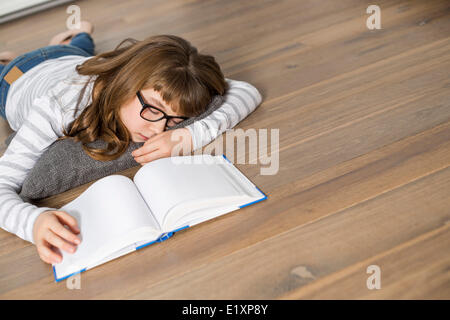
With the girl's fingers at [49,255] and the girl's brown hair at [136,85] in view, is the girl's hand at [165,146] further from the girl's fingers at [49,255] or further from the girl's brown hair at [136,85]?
the girl's fingers at [49,255]

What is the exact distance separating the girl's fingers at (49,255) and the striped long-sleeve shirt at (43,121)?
8cm

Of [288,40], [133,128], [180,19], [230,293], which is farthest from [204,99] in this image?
[180,19]

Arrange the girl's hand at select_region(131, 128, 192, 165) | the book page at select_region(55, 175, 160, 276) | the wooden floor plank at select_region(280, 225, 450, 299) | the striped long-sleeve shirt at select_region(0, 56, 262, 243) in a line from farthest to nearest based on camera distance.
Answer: the girl's hand at select_region(131, 128, 192, 165) < the striped long-sleeve shirt at select_region(0, 56, 262, 243) < the book page at select_region(55, 175, 160, 276) < the wooden floor plank at select_region(280, 225, 450, 299)

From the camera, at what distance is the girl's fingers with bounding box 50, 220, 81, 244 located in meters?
0.85

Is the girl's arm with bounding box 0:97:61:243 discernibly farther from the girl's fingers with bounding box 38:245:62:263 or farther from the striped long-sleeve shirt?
the girl's fingers with bounding box 38:245:62:263

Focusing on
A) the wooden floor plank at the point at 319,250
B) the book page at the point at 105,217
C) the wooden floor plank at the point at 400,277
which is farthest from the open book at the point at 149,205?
the wooden floor plank at the point at 400,277

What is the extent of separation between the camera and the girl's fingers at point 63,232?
2.79ft

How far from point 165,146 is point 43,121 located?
33 cm

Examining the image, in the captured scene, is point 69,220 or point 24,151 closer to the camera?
point 69,220

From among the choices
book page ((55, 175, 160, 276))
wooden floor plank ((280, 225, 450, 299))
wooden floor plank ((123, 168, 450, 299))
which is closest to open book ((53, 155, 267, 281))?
book page ((55, 175, 160, 276))

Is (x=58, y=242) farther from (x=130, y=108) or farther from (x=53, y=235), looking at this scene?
(x=130, y=108)

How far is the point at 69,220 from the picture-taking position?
0.88 m

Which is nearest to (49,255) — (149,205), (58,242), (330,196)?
(58,242)

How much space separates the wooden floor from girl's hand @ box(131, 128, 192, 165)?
0.08 metres
